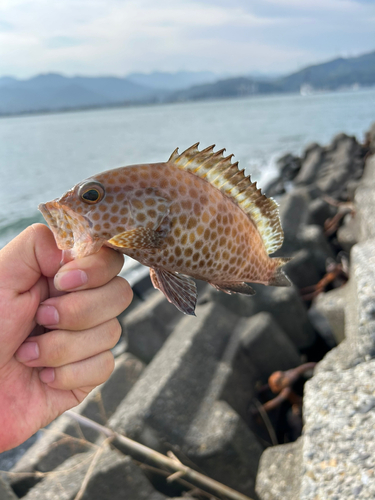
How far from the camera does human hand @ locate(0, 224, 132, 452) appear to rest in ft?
5.41

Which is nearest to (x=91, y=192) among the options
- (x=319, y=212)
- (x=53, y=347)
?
(x=53, y=347)

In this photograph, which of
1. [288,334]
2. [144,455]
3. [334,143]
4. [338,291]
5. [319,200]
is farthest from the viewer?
[334,143]

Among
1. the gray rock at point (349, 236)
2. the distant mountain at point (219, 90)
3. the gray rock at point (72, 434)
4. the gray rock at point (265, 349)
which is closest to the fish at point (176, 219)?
the gray rock at point (265, 349)

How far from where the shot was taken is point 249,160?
97.5 feet

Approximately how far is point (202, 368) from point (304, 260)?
308 cm

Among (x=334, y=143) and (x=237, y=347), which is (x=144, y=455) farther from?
(x=334, y=143)

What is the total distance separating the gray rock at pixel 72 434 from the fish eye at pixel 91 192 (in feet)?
11.2

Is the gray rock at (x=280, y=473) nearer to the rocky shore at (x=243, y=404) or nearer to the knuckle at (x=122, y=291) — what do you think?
the rocky shore at (x=243, y=404)

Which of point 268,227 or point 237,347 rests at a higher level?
point 268,227

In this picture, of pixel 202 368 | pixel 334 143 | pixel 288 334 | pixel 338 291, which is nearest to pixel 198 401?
pixel 202 368

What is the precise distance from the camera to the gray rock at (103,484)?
294 centimetres

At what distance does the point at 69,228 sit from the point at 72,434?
4006mm

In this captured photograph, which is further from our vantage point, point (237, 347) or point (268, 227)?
point (237, 347)

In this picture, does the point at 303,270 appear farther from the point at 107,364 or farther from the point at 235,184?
the point at 235,184
